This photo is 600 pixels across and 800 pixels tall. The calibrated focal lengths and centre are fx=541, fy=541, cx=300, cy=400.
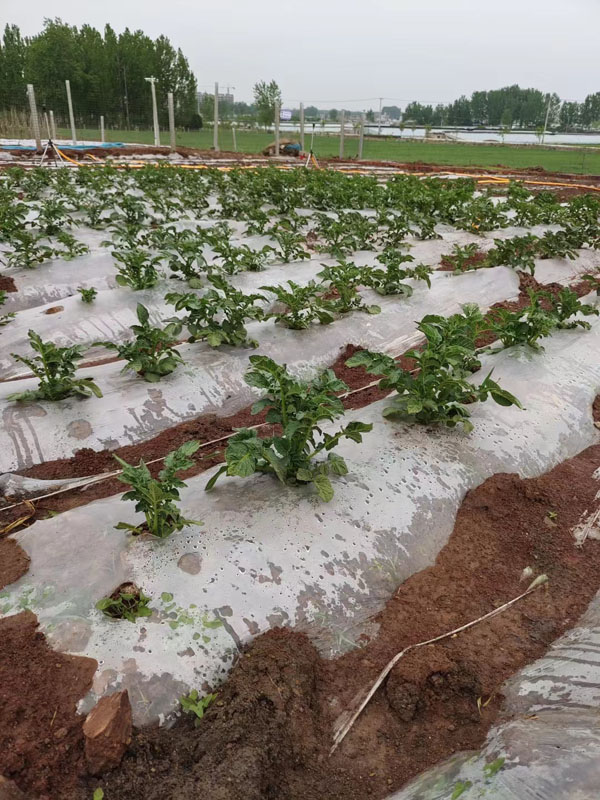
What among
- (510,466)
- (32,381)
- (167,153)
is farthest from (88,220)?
(167,153)

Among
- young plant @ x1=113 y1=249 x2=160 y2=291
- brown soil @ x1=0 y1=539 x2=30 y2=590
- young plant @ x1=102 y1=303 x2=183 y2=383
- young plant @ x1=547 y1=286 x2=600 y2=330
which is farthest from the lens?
young plant @ x1=113 y1=249 x2=160 y2=291

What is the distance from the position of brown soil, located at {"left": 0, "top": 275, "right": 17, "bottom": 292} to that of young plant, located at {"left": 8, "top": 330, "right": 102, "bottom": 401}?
109 inches

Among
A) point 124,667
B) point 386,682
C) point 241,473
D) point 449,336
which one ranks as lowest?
point 386,682

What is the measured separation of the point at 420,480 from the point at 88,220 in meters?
7.69

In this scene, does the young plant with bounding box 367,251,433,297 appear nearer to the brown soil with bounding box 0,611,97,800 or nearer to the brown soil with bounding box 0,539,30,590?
the brown soil with bounding box 0,539,30,590

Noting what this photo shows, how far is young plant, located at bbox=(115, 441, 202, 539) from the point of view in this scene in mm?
2260

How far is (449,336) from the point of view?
327cm

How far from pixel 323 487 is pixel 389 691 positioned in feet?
2.87

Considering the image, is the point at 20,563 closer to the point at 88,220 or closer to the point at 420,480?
the point at 420,480

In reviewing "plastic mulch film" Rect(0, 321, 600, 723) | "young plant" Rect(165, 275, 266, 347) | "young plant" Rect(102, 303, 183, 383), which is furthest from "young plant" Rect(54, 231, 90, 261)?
"plastic mulch film" Rect(0, 321, 600, 723)

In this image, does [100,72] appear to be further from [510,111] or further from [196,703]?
[196,703]

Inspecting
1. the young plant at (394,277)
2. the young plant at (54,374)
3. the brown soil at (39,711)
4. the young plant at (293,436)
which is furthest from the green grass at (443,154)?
the brown soil at (39,711)

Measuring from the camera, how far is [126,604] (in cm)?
213

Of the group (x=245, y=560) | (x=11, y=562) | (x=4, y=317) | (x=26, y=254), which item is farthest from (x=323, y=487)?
(x=26, y=254)
